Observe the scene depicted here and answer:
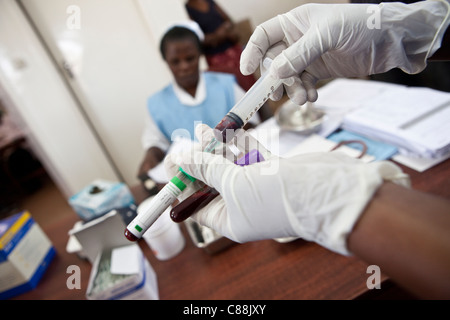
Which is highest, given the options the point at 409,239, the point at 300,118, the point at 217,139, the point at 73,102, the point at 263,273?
the point at 73,102

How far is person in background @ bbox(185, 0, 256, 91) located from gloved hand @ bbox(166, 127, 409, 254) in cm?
89

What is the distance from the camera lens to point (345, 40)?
477 mm

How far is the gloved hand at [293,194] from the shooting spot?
0.33 metres

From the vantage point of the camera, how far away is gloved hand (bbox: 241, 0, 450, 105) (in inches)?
17.7

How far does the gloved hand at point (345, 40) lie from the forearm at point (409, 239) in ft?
0.78

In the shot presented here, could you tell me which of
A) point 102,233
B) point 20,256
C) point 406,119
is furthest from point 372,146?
point 20,256

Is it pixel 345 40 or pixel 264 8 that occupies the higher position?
pixel 264 8

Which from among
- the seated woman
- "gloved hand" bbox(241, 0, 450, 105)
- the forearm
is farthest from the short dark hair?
the forearm

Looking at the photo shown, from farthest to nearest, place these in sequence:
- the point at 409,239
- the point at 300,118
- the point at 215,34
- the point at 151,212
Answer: the point at 215,34 < the point at 300,118 < the point at 151,212 < the point at 409,239

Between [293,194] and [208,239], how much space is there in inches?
14.4

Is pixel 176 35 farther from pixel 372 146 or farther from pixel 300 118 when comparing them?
pixel 372 146

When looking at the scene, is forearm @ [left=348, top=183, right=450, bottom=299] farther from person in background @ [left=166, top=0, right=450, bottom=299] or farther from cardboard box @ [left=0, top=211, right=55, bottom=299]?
cardboard box @ [left=0, top=211, right=55, bottom=299]

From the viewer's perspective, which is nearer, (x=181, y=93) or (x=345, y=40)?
(x=345, y=40)

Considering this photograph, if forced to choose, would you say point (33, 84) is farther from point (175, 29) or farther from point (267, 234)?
point (267, 234)
